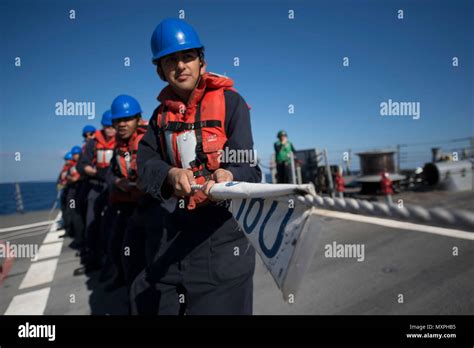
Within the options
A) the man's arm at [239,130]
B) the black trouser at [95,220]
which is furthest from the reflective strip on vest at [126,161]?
the man's arm at [239,130]

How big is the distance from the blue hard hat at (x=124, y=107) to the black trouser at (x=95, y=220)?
80.9 inches

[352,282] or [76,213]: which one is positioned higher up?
[76,213]

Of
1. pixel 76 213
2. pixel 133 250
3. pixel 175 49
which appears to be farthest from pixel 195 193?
pixel 76 213

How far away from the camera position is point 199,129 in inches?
77.6

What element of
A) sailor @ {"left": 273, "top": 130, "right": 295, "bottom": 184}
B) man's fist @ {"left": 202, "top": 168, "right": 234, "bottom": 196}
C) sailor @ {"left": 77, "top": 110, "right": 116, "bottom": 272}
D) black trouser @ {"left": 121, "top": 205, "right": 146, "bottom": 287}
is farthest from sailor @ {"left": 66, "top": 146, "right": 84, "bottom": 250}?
sailor @ {"left": 273, "top": 130, "right": 295, "bottom": 184}

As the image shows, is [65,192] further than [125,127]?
Yes

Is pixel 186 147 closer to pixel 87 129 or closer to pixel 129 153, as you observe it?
Answer: pixel 129 153

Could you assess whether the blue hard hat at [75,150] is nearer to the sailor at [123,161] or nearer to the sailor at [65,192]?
the sailor at [65,192]

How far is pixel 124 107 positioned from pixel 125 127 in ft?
0.87

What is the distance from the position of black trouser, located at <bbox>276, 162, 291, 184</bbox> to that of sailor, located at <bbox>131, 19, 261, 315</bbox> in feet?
28.9

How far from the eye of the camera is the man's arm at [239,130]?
180cm

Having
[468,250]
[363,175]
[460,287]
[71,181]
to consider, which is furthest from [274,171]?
[460,287]
